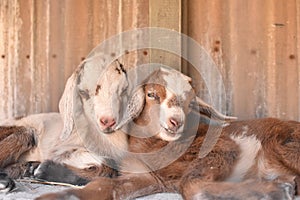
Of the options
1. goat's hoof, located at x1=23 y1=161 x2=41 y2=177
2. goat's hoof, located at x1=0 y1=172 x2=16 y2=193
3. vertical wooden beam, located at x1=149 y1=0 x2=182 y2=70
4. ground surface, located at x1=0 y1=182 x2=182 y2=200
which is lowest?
goat's hoof, located at x1=23 y1=161 x2=41 y2=177

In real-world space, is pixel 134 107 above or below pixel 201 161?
above

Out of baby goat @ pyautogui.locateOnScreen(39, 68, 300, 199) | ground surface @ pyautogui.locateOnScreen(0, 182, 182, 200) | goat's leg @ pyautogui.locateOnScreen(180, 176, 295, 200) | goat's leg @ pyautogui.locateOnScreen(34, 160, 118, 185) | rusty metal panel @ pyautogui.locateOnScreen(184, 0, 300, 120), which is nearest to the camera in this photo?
goat's leg @ pyautogui.locateOnScreen(180, 176, 295, 200)

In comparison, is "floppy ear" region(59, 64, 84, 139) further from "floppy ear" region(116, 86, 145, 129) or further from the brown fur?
the brown fur

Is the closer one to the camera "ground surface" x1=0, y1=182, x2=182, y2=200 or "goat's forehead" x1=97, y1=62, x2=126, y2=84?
"ground surface" x1=0, y1=182, x2=182, y2=200

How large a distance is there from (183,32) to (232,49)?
42cm

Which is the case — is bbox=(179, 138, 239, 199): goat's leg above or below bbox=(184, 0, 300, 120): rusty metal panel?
below

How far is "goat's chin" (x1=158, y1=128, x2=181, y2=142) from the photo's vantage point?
11.0ft

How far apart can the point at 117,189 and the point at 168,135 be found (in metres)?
0.55

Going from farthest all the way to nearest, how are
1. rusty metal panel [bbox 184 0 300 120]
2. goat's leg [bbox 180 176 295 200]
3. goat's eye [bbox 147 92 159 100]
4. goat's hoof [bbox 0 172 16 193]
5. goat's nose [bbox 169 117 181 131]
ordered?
1. rusty metal panel [bbox 184 0 300 120]
2. goat's eye [bbox 147 92 159 100]
3. goat's nose [bbox 169 117 181 131]
4. goat's hoof [bbox 0 172 16 193]
5. goat's leg [bbox 180 176 295 200]

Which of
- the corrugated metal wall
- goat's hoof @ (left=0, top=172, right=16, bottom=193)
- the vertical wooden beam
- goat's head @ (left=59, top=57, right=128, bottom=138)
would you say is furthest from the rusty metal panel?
goat's hoof @ (left=0, top=172, right=16, bottom=193)

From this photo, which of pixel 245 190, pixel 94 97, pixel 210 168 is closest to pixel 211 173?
pixel 210 168

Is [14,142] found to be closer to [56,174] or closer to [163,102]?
[56,174]

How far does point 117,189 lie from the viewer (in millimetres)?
3016

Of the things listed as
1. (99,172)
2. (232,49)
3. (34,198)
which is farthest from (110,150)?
(232,49)
